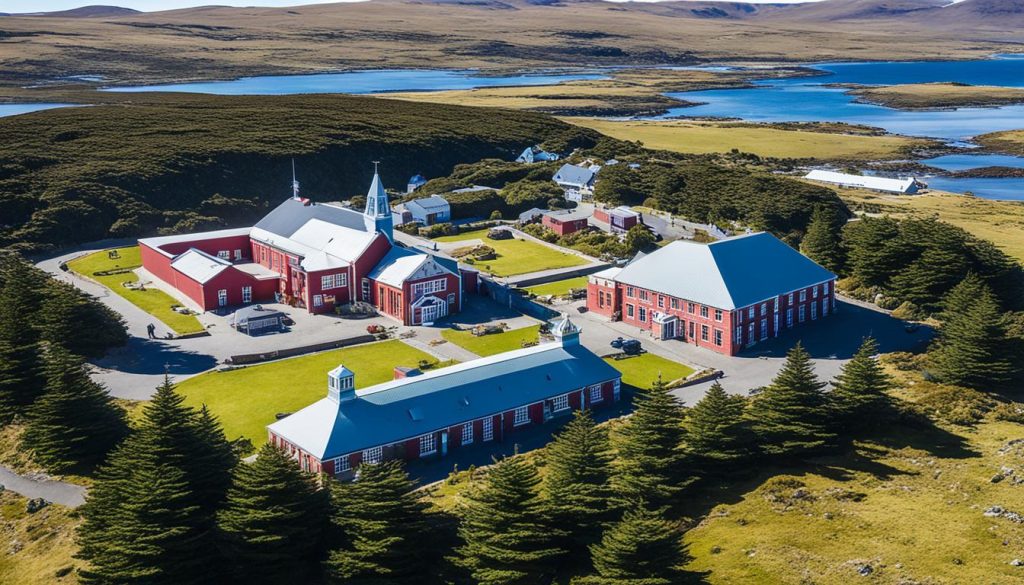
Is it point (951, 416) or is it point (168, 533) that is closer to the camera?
point (168, 533)

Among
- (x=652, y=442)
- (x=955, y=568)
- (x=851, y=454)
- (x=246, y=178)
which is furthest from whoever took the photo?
(x=246, y=178)

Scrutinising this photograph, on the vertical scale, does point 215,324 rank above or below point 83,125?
below

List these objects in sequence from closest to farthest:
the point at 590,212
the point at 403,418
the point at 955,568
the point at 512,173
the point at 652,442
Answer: the point at 955,568 < the point at 652,442 < the point at 403,418 < the point at 590,212 < the point at 512,173

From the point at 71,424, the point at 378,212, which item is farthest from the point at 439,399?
the point at 378,212

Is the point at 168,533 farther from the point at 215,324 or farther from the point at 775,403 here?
the point at 215,324

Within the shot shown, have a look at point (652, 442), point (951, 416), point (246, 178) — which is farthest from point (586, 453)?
point (246, 178)

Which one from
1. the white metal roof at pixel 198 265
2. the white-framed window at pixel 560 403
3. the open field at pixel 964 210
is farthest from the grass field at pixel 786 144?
the white-framed window at pixel 560 403

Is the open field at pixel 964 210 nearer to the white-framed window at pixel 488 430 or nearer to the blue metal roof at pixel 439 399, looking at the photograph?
the blue metal roof at pixel 439 399
